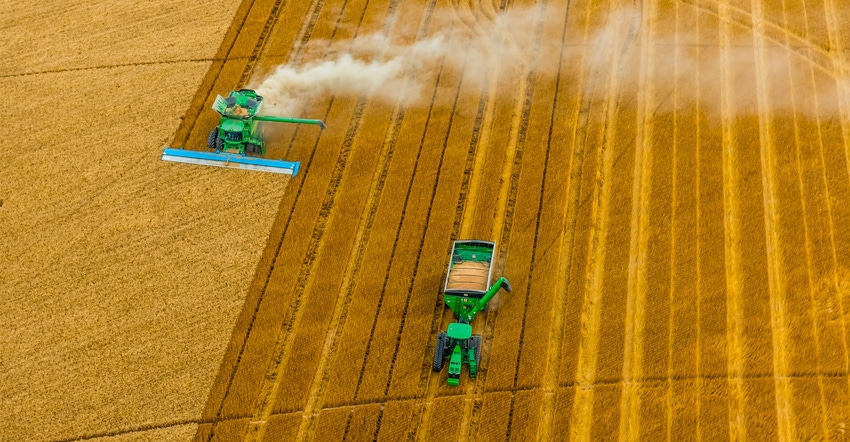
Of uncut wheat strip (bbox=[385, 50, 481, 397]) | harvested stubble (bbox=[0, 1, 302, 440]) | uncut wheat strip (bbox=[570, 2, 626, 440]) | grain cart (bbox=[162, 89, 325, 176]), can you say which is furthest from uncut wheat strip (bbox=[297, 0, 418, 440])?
uncut wheat strip (bbox=[570, 2, 626, 440])

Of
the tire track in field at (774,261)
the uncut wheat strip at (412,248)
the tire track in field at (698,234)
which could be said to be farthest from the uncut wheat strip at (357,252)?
the tire track in field at (774,261)

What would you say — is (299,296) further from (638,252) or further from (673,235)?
(673,235)

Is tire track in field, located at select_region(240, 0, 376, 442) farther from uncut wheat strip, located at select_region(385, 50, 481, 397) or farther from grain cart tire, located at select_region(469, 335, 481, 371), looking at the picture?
grain cart tire, located at select_region(469, 335, 481, 371)

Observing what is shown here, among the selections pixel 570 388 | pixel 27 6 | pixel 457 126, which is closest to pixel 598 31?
pixel 457 126

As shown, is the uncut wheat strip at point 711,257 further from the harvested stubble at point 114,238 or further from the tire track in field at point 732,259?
the harvested stubble at point 114,238

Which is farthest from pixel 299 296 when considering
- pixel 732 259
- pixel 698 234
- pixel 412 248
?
pixel 732 259
